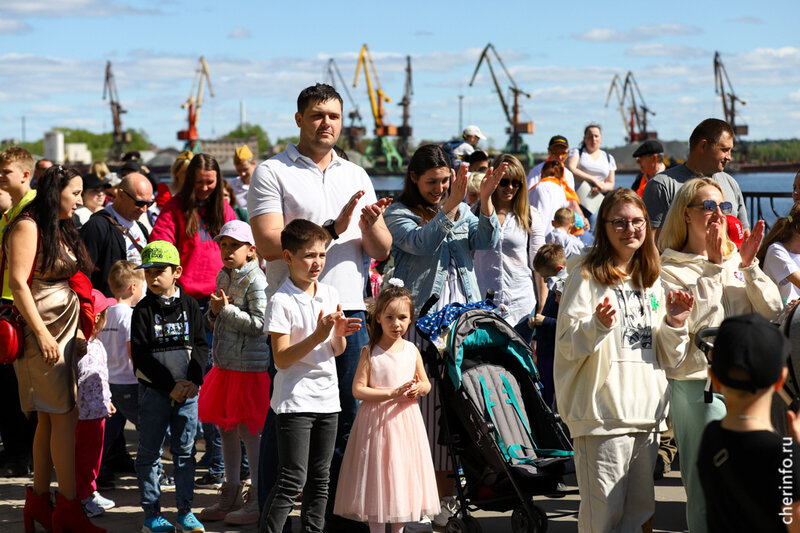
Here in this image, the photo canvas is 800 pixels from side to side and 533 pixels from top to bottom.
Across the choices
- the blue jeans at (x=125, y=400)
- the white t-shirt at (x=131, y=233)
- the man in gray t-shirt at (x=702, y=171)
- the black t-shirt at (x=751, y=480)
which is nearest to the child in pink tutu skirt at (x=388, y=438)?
the blue jeans at (x=125, y=400)

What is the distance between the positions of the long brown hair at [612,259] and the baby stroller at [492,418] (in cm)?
106

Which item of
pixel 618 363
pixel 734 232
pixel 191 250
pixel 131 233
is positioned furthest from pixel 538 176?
pixel 618 363

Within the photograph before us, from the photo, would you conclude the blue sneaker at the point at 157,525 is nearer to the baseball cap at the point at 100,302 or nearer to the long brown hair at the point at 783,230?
the baseball cap at the point at 100,302

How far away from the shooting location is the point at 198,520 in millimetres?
5578

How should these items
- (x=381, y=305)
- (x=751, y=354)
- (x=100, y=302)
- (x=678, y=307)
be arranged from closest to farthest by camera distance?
(x=751, y=354) → (x=678, y=307) → (x=381, y=305) → (x=100, y=302)

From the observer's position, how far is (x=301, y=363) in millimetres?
4555

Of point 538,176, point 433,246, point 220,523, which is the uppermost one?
point 538,176

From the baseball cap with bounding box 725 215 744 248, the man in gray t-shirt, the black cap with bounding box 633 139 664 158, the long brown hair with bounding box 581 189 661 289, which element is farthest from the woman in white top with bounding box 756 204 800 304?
the black cap with bounding box 633 139 664 158

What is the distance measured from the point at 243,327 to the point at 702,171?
3163 millimetres

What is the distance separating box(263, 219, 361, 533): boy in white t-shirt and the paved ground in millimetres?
986

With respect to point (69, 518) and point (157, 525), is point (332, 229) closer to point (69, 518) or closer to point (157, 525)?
point (157, 525)

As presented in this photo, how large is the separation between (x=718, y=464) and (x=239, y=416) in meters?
3.55

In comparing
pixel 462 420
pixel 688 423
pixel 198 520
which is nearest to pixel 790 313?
pixel 688 423

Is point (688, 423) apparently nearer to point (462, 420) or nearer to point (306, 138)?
point (462, 420)
